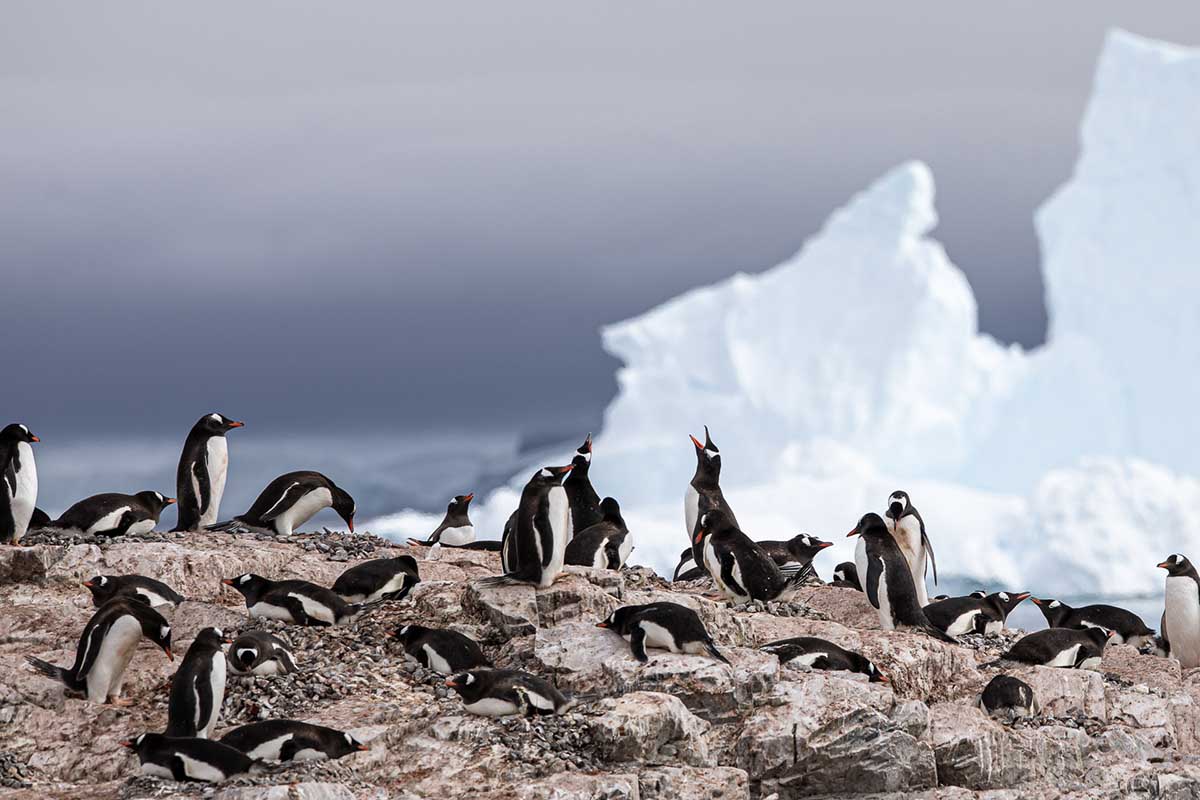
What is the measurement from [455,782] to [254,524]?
4.73 m

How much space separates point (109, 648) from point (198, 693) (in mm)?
922

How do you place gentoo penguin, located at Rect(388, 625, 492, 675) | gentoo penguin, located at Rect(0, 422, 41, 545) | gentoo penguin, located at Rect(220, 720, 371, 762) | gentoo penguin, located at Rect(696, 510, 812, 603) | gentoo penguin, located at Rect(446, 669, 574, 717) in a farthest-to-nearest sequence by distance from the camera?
gentoo penguin, located at Rect(0, 422, 41, 545) < gentoo penguin, located at Rect(696, 510, 812, 603) < gentoo penguin, located at Rect(388, 625, 492, 675) < gentoo penguin, located at Rect(446, 669, 574, 717) < gentoo penguin, located at Rect(220, 720, 371, 762)

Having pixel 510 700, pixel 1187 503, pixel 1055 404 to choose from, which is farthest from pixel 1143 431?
pixel 510 700

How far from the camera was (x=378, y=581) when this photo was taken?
8.66m

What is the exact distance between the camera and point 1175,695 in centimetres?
935

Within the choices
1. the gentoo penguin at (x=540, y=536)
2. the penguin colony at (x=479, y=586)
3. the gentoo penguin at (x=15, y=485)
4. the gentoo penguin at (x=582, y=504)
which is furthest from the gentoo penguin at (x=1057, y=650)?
the gentoo penguin at (x=15, y=485)

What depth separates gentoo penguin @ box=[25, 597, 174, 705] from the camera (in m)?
7.22

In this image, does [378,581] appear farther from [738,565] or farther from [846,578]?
[846,578]

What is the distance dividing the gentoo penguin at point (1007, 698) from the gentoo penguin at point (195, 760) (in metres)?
4.28

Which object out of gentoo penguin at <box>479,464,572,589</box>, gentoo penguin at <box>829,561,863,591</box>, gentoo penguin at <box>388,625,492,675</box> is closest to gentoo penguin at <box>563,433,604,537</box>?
gentoo penguin at <box>829,561,863,591</box>

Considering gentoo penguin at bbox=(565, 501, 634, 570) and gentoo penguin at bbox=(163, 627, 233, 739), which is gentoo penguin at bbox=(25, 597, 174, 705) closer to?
gentoo penguin at bbox=(163, 627, 233, 739)

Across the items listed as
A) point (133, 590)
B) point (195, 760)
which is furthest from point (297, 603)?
point (195, 760)

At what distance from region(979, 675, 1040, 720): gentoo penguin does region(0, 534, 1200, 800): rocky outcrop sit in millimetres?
80

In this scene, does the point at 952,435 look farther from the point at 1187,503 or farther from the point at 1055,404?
the point at 1187,503
